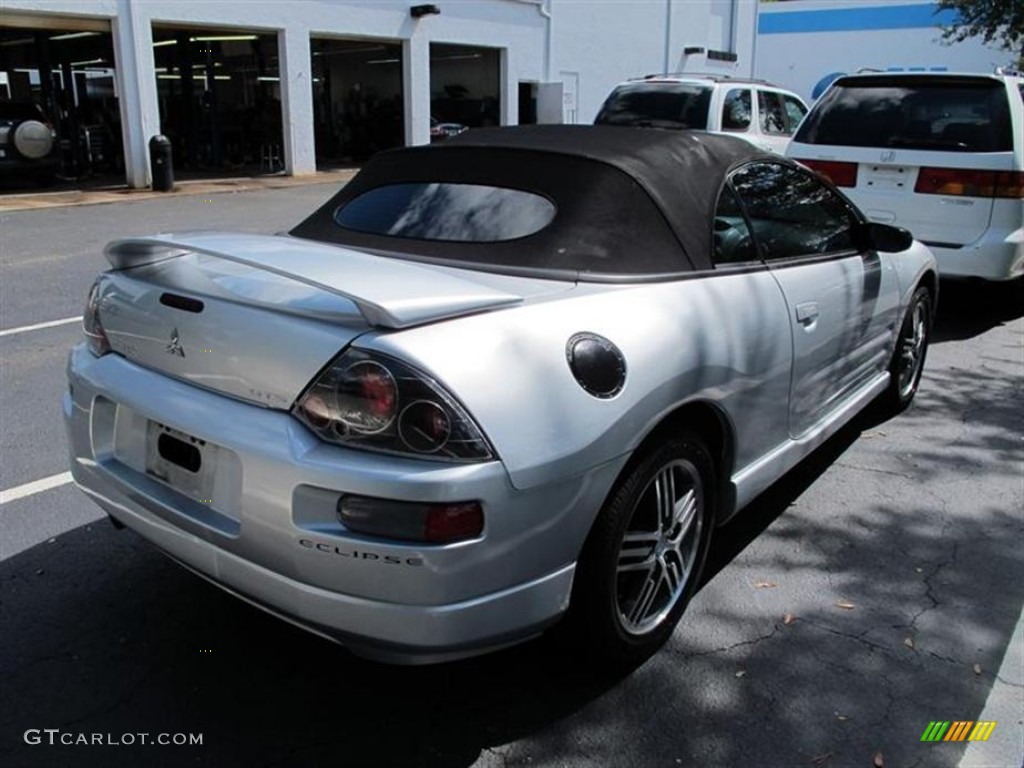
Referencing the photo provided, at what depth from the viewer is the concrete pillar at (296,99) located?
19.8 meters

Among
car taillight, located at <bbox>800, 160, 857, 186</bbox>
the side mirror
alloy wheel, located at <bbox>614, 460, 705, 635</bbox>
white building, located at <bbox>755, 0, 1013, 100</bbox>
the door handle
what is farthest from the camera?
white building, located at <bbox>755, 0, 1013, 100</bbox>

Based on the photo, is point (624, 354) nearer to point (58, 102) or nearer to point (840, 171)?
point (840, 171)

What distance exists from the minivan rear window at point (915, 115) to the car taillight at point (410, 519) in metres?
6.16

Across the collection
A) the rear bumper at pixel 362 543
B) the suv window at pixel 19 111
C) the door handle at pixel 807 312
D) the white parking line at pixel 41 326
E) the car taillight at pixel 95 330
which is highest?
the suv window at pixel 19 111

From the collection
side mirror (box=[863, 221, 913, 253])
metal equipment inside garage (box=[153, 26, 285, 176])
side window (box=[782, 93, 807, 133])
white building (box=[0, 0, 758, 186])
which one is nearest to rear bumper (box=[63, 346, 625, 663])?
side mirror (box=[863, 221, 913, 253])

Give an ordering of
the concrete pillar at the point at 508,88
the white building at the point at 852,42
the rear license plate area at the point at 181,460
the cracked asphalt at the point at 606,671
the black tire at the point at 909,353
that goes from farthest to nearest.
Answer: the white building at the point at 852,42 → the concrete pillar at the point at 508,88 → the black tire at the point at 909,353 → the cracked asphalt at the point at 606,671 → the rear license plate area at the point at 181,460

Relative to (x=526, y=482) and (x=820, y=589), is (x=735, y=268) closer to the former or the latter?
(x=820, y=589)

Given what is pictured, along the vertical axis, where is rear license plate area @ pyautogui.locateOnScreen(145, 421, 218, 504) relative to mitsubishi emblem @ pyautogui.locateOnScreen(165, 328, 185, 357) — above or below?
below

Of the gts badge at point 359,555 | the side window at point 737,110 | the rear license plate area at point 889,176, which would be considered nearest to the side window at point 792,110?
the side window at point 737,110

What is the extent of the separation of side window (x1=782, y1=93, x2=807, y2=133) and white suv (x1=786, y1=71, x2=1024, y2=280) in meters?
7.00

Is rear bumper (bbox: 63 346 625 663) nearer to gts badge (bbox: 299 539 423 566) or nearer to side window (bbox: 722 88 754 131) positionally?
gts badge (bbox: 299 539 423 566)

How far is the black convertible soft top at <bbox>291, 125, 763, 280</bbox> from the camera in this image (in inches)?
119

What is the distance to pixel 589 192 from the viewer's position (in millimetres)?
3180

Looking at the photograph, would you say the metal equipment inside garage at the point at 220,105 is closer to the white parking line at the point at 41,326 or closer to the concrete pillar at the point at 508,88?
the concrete pillar at the point at 508,88
